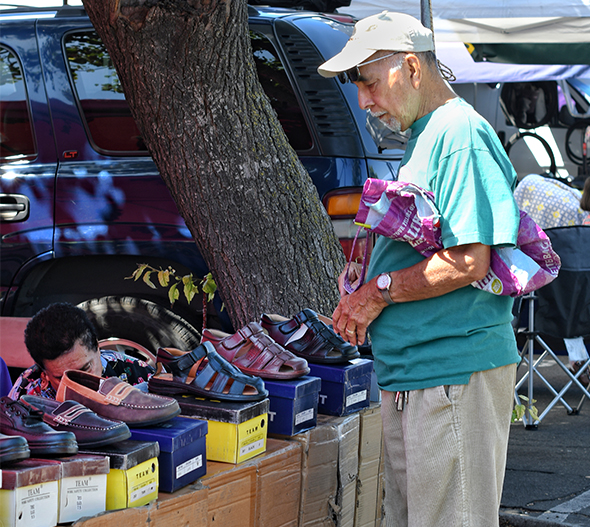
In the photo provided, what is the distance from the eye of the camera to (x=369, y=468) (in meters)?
2.94

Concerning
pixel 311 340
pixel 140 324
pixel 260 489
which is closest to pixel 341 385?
pixel 311 340

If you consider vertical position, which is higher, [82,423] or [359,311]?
[359,311]

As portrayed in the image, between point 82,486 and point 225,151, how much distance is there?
1.87 metres

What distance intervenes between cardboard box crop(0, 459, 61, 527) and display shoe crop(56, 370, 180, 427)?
292mm

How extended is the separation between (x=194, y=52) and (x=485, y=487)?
2.12 meters

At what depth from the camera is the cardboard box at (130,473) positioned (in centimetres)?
195

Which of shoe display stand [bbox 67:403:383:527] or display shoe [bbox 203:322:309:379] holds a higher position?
display shoe [bbox 203:322:309:379]

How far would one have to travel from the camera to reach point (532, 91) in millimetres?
11305

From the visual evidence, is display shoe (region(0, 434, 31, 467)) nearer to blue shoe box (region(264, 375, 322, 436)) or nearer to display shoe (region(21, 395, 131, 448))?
display shoe (region(21, 395, 131, 448))

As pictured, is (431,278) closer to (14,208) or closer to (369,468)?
(369,468)

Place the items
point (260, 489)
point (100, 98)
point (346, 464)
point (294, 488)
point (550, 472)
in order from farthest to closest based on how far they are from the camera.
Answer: point (550, 472) → point (100, 98) → point (346, 464) → point (294, 488) → point (260, 489)

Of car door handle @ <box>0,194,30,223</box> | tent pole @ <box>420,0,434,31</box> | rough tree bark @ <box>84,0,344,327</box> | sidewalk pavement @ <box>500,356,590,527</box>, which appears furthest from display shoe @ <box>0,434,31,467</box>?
tent pole @ <box>420,0,434,31</box>

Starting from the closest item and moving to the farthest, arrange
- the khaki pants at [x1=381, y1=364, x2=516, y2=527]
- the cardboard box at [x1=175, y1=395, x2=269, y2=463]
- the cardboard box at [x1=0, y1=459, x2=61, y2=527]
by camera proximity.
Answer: the cardboard box at [x1=0, y1=459, x2=61, y2=527]
the khaki pants at [x1=381, y1=364, x2=516, y2=527]
the cardboard box at [x1=175, y1=395, x2=269, y2=463]

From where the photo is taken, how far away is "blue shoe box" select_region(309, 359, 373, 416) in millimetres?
2793
